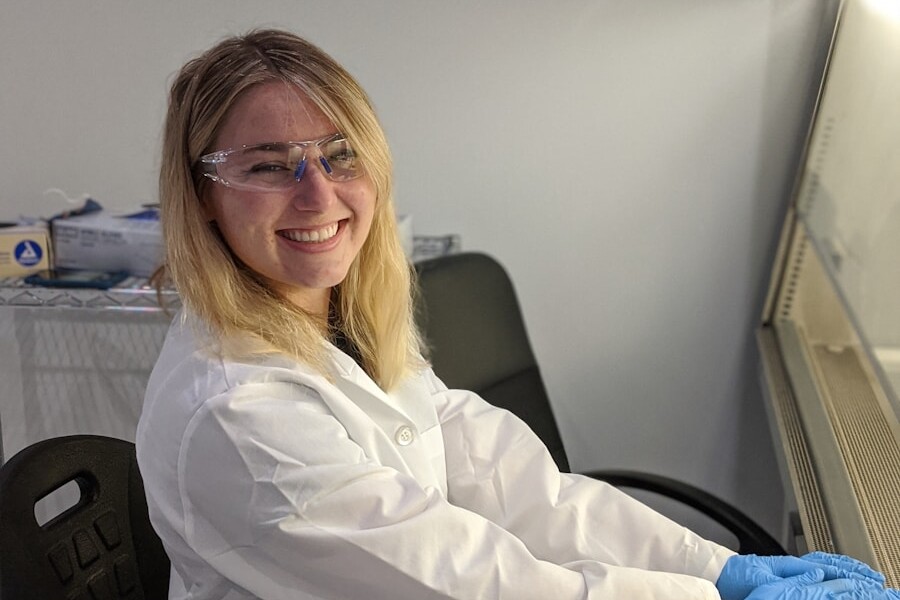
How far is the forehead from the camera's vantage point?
1.09 meters

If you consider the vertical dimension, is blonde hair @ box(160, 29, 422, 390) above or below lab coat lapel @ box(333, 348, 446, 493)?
above

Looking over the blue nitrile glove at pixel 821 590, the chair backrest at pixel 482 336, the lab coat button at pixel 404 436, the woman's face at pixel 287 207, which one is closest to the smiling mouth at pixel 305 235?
the woman's face at pixel 287 207

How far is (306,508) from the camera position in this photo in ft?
3.17

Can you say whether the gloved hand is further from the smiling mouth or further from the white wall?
the white wall

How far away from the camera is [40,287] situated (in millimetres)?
1767

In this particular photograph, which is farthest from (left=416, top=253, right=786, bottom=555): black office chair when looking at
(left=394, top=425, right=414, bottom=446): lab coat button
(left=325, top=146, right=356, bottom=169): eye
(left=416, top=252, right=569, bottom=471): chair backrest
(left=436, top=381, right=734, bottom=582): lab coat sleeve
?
(left=325, top=146, right=356, bottom=169): eye

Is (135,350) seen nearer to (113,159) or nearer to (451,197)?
(113,159)

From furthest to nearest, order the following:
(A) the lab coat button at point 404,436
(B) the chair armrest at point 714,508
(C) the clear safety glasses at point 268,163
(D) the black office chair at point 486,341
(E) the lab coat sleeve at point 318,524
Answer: (D) the black office chair at point 486,341 < (B) the chair armrest at point 714,508 < (A) the lab coat button at point 404,436 < (C) the clear safety glasses at point 268,163 < (E) the lab coat sleeve at point 318,524

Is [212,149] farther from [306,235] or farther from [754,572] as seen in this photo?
[754,572]

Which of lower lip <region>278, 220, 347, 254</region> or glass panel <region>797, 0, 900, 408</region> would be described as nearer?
lower lip <region>278, 220, 347, 254</region>

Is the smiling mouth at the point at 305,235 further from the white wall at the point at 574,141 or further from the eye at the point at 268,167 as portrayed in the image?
the white wall at the point at 574,141

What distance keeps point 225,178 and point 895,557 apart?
98cm

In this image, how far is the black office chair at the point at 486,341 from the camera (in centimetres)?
Result: 176

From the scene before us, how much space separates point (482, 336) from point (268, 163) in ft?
2.70
